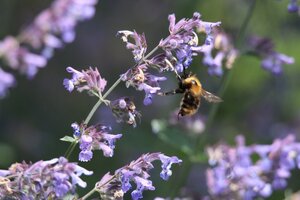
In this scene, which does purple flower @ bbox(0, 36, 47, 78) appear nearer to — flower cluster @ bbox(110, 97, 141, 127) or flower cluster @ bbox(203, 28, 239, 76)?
flower cluster @ bbox(203, 28, 239, 76)

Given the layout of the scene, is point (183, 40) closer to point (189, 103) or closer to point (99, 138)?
point (99, 138)

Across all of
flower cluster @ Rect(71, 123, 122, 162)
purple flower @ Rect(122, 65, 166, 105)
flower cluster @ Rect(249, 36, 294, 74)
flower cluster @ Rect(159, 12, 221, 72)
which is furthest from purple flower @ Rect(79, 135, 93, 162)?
flower cluster @ Rect(249, 36, 294, 74)

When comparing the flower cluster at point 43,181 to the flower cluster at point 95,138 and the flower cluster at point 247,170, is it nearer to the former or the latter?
the flower cluster at point 95,138

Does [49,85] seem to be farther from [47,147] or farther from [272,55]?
[272,55]

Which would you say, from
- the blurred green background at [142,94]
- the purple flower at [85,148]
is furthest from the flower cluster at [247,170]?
the blurred green background at [142,94]

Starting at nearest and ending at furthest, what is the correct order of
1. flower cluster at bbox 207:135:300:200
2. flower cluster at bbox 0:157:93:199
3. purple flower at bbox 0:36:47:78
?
1. flower cluster at bbox 0:157:93:199
2. flower cluster at bbox 207:135:300:200
3. purple flower at bbox 0:36:47:78

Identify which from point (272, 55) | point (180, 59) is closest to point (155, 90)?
point (180, 59)

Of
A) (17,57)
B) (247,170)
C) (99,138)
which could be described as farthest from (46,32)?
(99,138)
